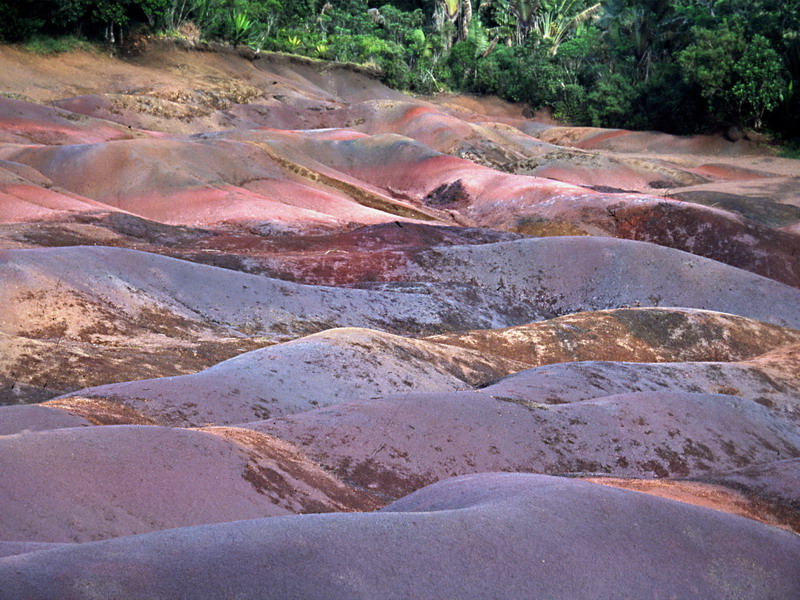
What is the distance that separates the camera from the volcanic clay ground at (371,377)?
102 inches

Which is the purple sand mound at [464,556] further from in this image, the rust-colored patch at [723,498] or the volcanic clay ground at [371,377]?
the rust-colored patch at [723,498]

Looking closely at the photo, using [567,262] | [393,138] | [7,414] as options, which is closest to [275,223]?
[567,262]

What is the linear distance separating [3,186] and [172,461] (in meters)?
12.3

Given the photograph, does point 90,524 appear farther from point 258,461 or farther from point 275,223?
point 275,223

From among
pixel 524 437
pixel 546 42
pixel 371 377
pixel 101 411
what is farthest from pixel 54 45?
pixel 524 437

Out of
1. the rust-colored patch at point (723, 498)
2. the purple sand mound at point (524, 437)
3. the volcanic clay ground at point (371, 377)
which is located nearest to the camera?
the volcanic clay ground at point (371, 377)

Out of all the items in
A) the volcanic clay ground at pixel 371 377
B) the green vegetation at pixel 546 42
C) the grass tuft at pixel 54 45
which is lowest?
the volcanic clay ground at pixel 371 377

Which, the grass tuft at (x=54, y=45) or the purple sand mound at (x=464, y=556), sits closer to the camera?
the purple sand mound at (x=464, y=556)

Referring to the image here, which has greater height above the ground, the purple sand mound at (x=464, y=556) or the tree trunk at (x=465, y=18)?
the tree trunk at (x=465, y=18)

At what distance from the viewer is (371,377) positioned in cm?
715

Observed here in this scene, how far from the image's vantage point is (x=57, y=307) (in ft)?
28.3

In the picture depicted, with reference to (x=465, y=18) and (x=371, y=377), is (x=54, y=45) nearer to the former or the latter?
(x=465, y=18)

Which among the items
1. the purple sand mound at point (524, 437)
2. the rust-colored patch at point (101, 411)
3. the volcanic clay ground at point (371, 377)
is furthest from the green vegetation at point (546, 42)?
the purple sand mound at point (524, 437)

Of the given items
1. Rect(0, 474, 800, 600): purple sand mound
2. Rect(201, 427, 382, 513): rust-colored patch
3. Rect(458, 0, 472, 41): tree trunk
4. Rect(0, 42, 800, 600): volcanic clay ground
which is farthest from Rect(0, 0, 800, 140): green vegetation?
Rect(0, 474, 800, 600): purple sand mound
